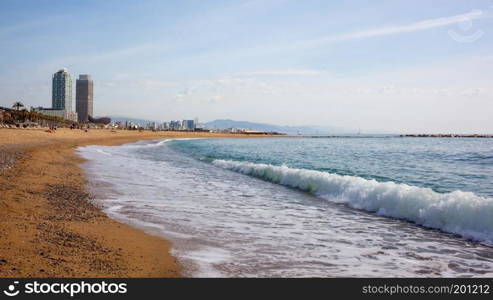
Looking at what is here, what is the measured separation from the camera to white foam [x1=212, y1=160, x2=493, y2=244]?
9672 millimetres

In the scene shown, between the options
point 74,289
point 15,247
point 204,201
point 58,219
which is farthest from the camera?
point 204,201

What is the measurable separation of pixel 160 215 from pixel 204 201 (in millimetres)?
2660

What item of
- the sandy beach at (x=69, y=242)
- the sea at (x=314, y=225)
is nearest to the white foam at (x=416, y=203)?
the sea at (x=314, y=225)

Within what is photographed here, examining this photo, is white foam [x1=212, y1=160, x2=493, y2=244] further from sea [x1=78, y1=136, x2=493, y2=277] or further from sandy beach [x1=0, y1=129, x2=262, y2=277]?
sandy beach [x1=0, y1=129, x2=262, y2=277]

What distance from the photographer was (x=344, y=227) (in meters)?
9.60

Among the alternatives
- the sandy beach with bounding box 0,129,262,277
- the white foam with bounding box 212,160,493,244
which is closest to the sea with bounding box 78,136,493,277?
the white foam with bounding box 212,160,493,244

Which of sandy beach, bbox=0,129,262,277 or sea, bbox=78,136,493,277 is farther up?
sandy beach, bbox=0,129,262,277

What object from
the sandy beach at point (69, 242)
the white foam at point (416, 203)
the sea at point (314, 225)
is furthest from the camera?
the white foam at point (416, 203)

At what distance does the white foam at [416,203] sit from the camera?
381 inches

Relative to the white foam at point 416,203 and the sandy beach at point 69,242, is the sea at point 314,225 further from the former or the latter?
the sandy beach at point 69,242

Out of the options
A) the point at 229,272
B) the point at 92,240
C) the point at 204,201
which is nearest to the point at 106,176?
the point at 204,201

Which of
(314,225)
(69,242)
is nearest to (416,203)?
(314,225)

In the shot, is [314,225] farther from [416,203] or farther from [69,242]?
[69,242]

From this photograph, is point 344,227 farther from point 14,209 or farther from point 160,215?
point 14,209
